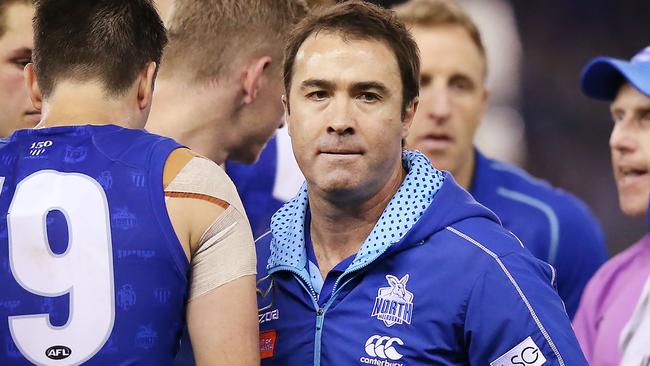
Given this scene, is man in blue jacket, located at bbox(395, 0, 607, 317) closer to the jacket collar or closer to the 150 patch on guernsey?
the jacket collar

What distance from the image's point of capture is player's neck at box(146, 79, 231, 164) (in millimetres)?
3857

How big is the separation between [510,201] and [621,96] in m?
0.80

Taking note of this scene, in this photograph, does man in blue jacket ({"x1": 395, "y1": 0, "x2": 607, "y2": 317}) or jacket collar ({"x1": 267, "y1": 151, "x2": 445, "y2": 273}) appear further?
man in blue jacket ({"x1": 395, "y1": 0, "x2": 607, "y2": 317})

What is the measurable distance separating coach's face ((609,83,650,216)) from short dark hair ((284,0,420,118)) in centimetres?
118

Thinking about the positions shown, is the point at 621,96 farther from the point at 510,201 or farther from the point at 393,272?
the point at 393,272

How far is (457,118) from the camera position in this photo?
498 cm

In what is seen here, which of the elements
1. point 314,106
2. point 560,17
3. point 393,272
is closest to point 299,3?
point 314,106

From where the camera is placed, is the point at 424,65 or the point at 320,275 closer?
the point at 320,275

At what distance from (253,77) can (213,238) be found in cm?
126

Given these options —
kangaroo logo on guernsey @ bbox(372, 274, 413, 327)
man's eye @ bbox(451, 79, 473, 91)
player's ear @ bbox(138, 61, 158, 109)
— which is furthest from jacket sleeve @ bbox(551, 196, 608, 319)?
player's ear @ bbox(138, 61, 158, 109)

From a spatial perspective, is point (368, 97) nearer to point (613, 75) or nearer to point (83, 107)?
point (83, 107)

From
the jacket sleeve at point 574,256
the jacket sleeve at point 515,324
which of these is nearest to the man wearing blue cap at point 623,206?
the jacket sleeve at point 574,256

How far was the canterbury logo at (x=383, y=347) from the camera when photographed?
2891mm

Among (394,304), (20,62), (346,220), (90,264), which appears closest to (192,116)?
(20,62)
